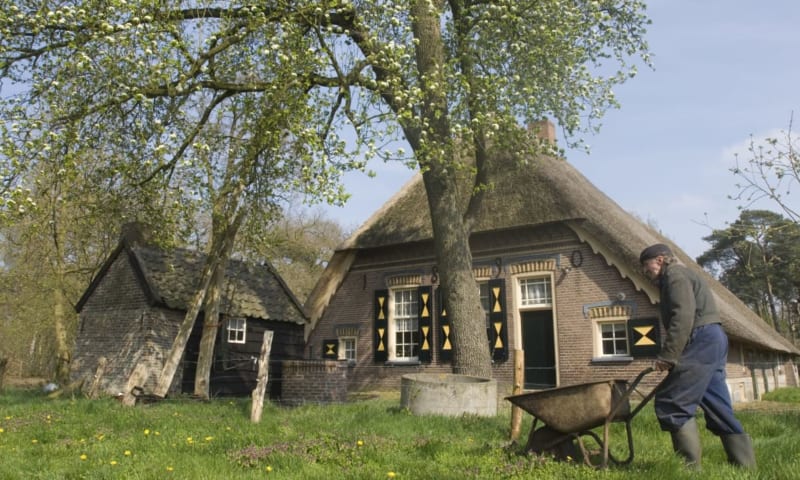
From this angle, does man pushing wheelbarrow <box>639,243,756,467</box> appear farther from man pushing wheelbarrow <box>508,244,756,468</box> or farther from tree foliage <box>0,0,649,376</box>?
tree foliage <box>0,0,649,376</box>

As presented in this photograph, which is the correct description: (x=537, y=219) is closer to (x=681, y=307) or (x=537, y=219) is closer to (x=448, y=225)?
(x=448, y=225)

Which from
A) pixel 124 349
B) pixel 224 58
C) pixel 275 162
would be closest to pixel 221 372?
pixel 124 349

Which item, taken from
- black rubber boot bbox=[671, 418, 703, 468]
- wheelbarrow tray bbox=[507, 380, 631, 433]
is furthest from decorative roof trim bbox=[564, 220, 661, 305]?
wheelbarrow tray bbox=[507, 380, 631, 433]

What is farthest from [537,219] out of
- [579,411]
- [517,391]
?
[579,411]

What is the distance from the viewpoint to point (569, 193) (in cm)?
1485

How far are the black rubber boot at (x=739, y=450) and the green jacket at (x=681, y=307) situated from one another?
0.75 m

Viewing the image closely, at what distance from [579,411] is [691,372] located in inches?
31.9

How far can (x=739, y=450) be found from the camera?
4.33 m

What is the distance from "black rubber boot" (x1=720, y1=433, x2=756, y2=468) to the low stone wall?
8026mm

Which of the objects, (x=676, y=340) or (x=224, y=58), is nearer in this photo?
(x=676, y=340)

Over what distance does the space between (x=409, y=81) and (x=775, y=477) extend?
7.58m

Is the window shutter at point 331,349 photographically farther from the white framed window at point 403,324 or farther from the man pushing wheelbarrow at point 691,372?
the man pushing wheelbarrow at point 691,372

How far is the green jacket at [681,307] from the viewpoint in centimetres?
423

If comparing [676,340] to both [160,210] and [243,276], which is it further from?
[243,276]
